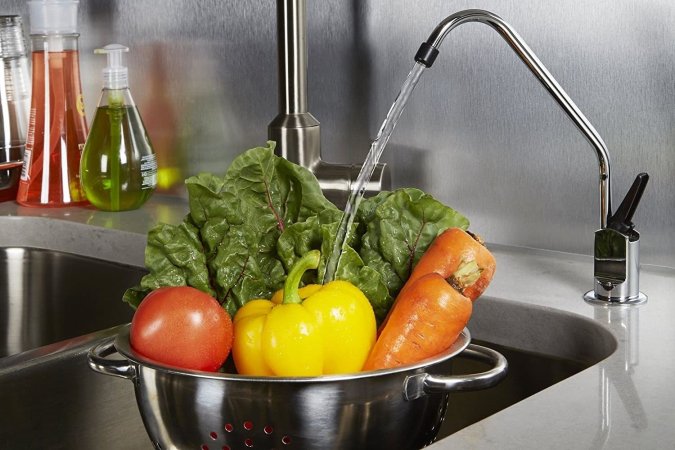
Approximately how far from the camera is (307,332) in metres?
0.69

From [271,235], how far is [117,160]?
1.93 feet

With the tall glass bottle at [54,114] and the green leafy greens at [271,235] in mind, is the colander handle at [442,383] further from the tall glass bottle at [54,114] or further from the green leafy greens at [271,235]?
the tall glass bottle at [54,114]

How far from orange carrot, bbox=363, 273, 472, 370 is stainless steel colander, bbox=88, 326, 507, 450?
0.05 ft

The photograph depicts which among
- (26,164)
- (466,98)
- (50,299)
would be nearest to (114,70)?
(26,164)

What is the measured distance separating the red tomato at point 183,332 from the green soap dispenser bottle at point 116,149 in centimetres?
71

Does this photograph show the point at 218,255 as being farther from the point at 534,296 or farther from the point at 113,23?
the point at 113,23

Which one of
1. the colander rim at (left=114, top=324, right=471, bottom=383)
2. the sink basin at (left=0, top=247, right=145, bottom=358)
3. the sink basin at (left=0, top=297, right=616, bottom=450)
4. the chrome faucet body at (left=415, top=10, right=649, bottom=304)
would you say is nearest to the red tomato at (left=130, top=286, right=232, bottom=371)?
the colander rim at (left=114, top=324, right=471, bottom=383)

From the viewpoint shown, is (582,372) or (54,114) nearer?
(582,372)

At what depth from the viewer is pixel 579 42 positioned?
3.56 feet

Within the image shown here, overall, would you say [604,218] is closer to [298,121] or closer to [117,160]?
[298,121]

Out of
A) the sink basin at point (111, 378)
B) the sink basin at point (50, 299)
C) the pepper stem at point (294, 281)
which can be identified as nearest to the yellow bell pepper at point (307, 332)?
the pepper stem at point (294, 281)

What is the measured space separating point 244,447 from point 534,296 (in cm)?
41

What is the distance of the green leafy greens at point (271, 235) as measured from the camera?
2.66 ft

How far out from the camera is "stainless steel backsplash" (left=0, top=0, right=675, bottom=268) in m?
1.06
